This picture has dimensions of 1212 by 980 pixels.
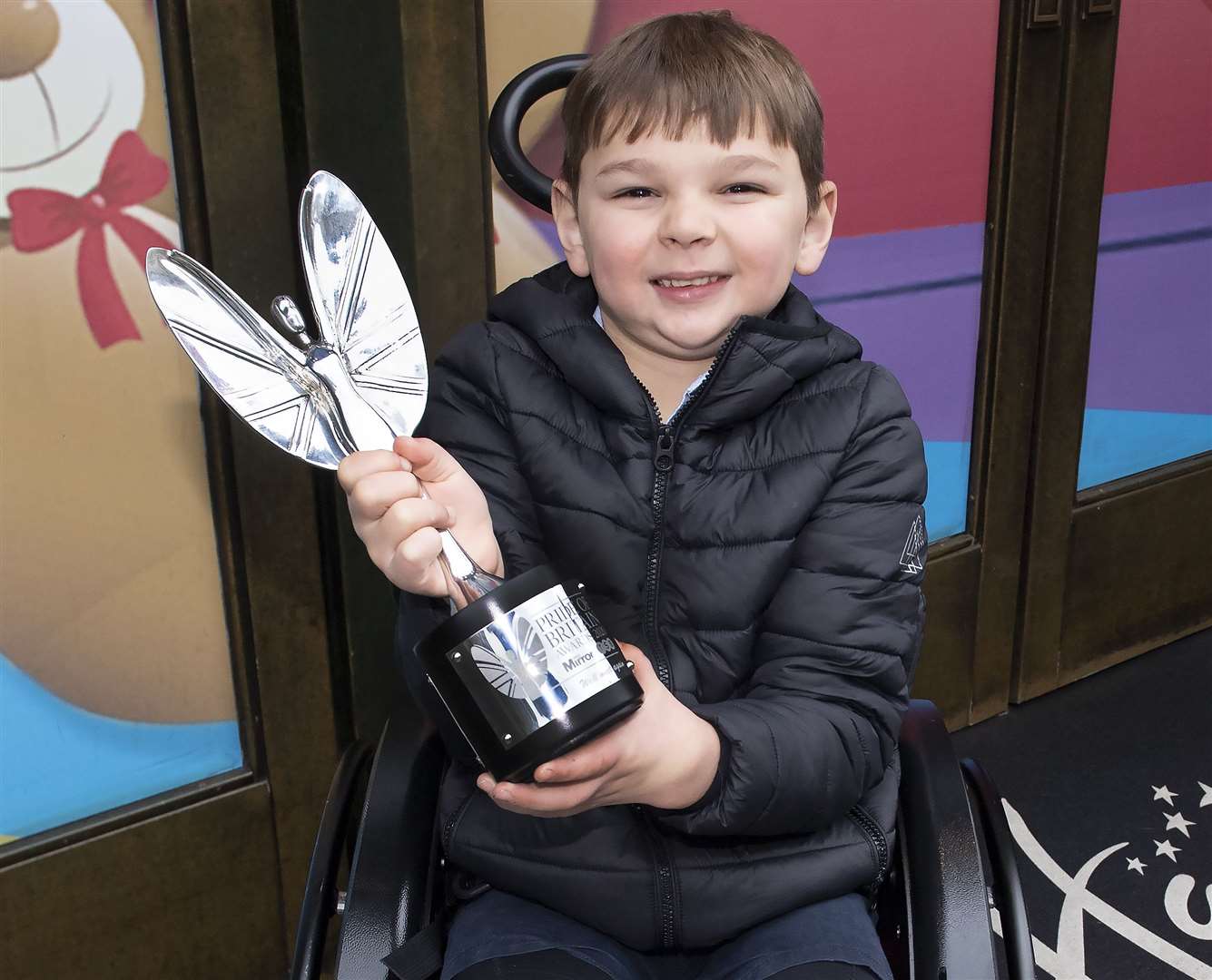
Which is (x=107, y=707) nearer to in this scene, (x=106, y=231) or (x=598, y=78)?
(x=106, y=231)

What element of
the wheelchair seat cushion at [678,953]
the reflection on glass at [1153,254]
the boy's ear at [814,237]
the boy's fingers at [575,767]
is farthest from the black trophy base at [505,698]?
the reflection on glass at [1153,254]

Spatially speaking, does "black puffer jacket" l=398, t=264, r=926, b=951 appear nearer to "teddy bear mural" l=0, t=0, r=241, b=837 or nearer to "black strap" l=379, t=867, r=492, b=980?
"black strap" l=379, t=867, r=492, b=980

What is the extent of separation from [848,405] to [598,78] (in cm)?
32

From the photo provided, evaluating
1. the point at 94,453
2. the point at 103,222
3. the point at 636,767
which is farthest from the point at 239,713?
the point at 636,767

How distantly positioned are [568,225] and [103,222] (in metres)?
0.50

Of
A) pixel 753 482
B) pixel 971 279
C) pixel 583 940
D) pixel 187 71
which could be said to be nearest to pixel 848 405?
pixel 753 482

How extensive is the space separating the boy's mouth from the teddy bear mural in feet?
1.87

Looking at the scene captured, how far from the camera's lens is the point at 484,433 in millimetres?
989

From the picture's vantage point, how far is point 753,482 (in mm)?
960

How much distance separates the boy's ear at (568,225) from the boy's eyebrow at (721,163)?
9 cm

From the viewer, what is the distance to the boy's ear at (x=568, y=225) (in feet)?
3.30

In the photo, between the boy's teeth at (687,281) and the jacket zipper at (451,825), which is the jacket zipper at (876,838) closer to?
the jacket zipper at (451,825)

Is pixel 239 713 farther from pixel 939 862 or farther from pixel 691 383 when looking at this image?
pixel 939 862

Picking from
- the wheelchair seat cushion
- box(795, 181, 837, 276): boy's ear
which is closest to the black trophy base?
the wheelchair seat cushion
